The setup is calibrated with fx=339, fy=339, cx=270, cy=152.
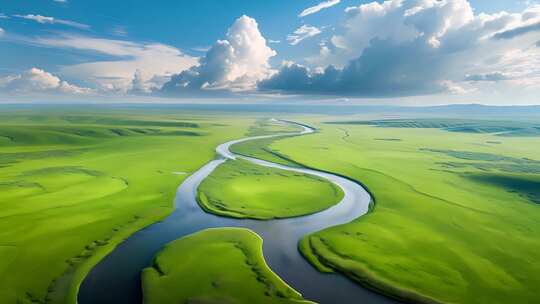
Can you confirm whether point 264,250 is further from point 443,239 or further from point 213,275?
point 443,239

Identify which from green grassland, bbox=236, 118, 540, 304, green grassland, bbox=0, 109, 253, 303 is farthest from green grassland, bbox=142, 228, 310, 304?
green grassland, bbox=0, 109, 253, 303

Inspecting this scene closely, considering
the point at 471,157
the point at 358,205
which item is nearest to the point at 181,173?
the point at 358,205

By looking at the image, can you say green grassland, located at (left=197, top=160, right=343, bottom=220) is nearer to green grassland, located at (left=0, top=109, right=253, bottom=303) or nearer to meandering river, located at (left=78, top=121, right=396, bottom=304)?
meandering river, located at (left=78, top=121, right=396, bottom=304)

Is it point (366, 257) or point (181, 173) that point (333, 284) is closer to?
point (366, 257)

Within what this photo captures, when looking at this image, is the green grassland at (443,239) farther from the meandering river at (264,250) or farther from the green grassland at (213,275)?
the green grassland at (213,275)

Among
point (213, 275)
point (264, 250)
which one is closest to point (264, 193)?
point (264, 250)
